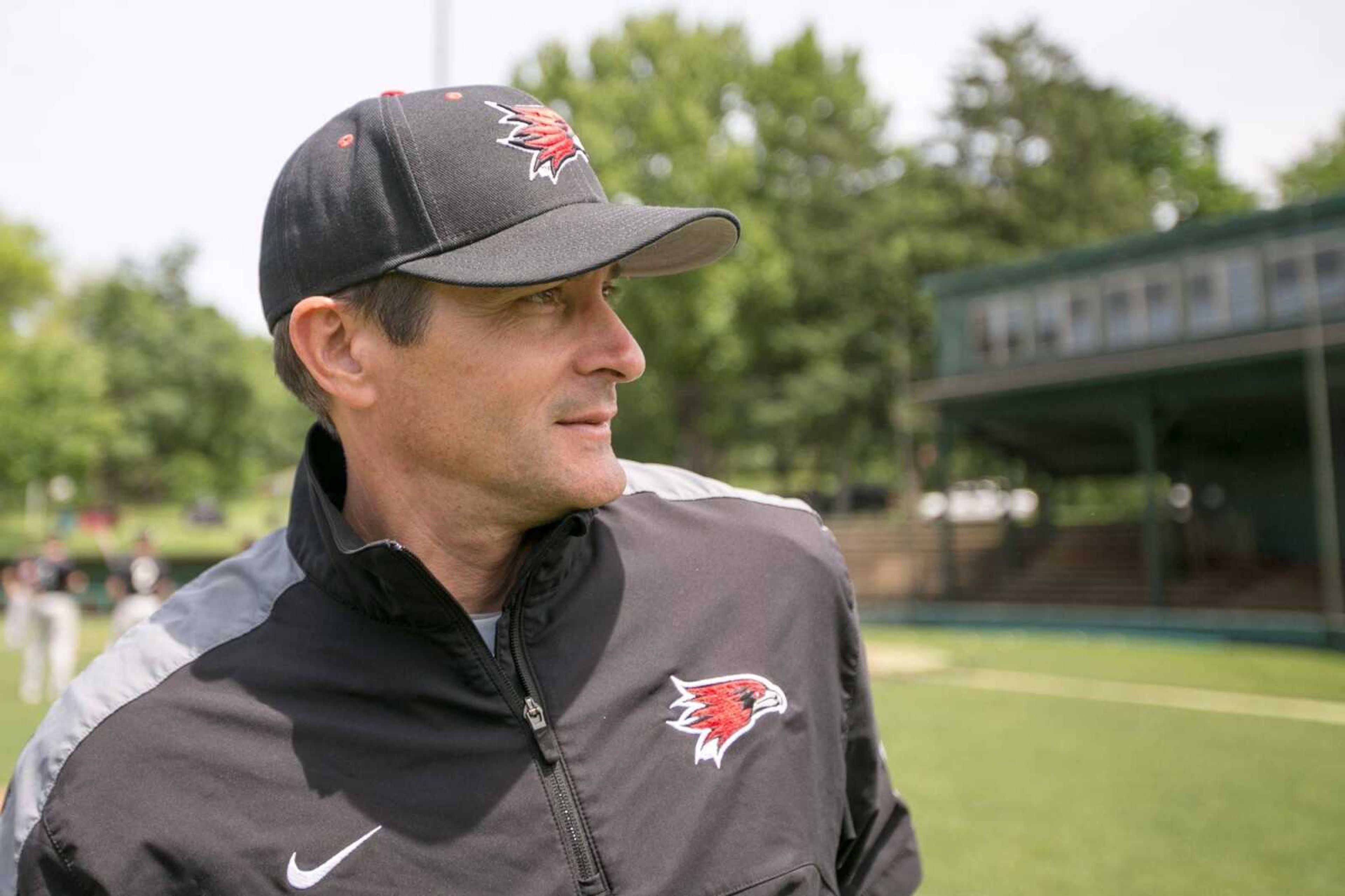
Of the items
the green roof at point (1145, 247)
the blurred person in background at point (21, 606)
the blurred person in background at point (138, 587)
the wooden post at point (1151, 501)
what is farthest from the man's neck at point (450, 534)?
the green roof at point (1145, 247)

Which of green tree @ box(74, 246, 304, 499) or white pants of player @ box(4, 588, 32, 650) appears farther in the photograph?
green tree @ box(74, 246, 304, 499)

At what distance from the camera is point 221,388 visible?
43.6 m

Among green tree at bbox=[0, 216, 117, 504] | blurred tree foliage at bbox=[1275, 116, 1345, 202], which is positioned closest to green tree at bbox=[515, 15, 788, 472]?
green tree at bbox=[0, 216, 117, 504]

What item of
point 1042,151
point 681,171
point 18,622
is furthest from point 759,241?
point 18,622

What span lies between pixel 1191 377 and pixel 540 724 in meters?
24.8

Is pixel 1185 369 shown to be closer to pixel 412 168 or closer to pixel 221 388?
pixel 412 168

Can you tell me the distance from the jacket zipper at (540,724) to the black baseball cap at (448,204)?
0.44 m

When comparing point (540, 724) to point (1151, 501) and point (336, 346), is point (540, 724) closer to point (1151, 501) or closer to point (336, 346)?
point (336, 346)

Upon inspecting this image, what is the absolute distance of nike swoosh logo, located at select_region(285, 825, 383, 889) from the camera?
156 cm

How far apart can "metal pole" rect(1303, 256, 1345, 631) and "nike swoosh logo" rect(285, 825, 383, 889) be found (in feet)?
61.7

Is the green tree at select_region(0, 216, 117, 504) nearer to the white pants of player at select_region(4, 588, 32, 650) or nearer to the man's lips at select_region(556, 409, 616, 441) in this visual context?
the white pants of player at select_region(4, 588, 32, 650)

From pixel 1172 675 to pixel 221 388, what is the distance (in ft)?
124

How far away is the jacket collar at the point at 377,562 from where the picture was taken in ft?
5.55

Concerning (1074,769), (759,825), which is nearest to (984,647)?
(1074,769)
